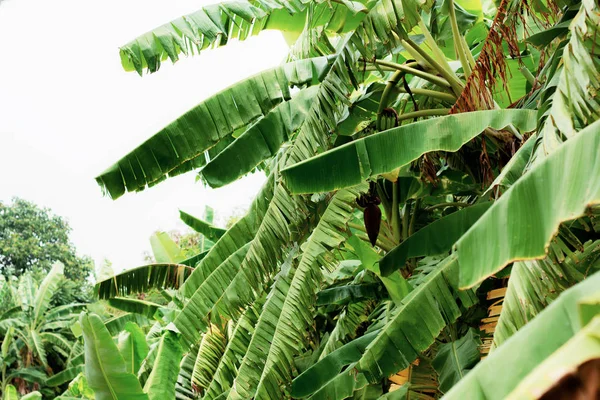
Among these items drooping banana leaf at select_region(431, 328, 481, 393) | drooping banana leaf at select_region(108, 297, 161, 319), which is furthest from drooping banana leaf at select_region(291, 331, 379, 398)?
drooping banana leaf at select_region(108, 297, 161, 319)

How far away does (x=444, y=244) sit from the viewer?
284 cm

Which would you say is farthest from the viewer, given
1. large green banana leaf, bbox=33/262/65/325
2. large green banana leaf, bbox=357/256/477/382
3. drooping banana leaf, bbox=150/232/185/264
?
large green banana leaf, bbox=33/262/65/325

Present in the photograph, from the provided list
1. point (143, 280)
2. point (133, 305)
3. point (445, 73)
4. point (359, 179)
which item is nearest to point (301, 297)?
point (359, 179)

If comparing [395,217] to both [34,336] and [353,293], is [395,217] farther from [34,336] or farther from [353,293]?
[34,336]

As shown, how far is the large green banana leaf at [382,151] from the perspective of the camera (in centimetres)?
263

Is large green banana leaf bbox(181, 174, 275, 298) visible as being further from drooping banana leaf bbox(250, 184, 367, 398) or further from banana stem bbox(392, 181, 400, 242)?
banana stem bbox(392, 181, 400, 242)

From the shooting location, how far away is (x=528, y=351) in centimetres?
102

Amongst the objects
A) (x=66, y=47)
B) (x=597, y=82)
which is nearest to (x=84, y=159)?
(x=66, y=47)

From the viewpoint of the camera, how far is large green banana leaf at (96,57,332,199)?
348 centimetres

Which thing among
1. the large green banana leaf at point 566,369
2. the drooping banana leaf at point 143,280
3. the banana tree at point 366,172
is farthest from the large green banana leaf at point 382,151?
the drooping banana leaf at point 143,280

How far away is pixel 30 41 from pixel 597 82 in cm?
5269

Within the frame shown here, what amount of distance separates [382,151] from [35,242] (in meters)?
29.0

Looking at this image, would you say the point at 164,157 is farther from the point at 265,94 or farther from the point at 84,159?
the point at 84,159

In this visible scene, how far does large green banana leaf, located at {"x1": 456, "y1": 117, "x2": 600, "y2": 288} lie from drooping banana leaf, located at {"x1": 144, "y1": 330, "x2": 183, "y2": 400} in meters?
2.69
